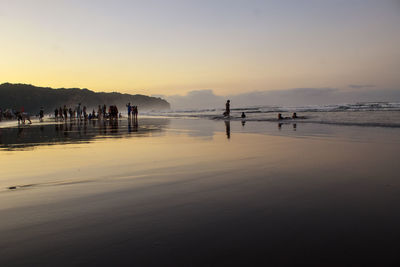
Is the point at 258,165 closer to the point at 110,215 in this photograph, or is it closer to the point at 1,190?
the point at 110,215

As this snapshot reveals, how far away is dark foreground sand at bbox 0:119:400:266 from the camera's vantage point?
246cm

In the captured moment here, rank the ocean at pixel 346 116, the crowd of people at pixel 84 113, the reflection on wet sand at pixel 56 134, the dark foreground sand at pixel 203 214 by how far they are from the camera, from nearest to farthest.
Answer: the dark foreground sand at pixel 203 214 < the reflection on wet sand at pixel 56 134 < the ocean at pixel 346 116 < the crowd of people at pixel 84 113

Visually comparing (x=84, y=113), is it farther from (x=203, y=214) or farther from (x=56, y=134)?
(x=203, y=214)

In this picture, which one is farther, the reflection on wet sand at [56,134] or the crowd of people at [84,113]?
the crowd of people at [84,113]

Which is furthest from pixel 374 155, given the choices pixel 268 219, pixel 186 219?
pixel 186 219

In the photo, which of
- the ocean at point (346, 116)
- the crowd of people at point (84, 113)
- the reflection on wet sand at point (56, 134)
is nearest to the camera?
the reflection on wet sand at point (56, 134)

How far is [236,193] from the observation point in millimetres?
4312

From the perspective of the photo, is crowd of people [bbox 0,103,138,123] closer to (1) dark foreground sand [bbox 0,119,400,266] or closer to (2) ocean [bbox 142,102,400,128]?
(2) ocean [bbox 142,102,400,128]

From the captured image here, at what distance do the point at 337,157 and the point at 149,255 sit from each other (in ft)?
20.6

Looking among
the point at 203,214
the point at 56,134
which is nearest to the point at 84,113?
the point at 56,134

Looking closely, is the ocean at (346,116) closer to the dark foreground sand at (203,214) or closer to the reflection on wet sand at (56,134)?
the reflection on wet sand at (56,134)

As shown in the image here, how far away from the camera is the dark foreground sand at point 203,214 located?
8.07 feet

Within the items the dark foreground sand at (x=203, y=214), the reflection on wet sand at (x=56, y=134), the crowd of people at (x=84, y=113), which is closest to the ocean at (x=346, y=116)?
the crowd of people at (x=84, y=113)

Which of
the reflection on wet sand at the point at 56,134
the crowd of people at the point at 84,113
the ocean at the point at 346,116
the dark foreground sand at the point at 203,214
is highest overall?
the crowd of people at the point at 84,113
